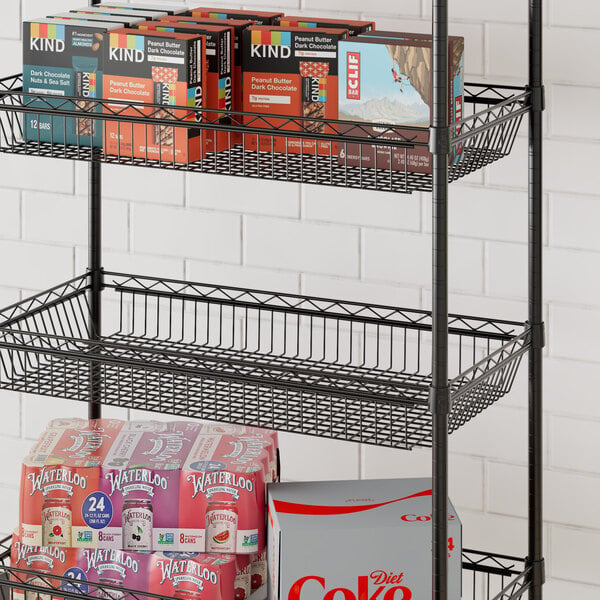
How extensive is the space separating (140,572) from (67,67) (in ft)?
3.04

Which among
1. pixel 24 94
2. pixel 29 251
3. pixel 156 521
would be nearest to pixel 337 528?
pixel 156 521

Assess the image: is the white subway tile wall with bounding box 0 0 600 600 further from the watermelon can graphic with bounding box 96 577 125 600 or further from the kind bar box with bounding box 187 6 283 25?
the watermelon can graphic with bounding box 96 577 125 600

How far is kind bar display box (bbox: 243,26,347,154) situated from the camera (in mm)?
2219

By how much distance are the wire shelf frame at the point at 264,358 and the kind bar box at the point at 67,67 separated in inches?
14.9

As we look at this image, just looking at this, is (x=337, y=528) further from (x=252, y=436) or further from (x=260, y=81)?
(x=260, y=81)

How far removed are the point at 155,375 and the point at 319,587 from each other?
50 cm

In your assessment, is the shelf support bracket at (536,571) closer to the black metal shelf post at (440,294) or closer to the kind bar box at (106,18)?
the black metal shelf post at (440,294)

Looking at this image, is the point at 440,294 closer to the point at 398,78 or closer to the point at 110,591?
the point at 398,78

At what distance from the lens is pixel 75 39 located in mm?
2287

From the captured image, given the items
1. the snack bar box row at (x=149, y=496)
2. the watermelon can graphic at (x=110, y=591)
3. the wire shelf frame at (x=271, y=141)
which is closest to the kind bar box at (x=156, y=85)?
the wire shelf frame at (x=271, y=141)

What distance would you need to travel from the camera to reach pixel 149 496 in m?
2.34

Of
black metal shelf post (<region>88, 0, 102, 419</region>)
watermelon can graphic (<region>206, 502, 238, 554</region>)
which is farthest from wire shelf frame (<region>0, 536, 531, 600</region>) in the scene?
black metal shelf post (<region>88, 0, 102, 419</region>)

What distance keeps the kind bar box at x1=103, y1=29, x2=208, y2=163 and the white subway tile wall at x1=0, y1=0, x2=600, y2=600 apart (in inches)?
20.4

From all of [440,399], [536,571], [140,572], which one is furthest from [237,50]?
[536,571]
